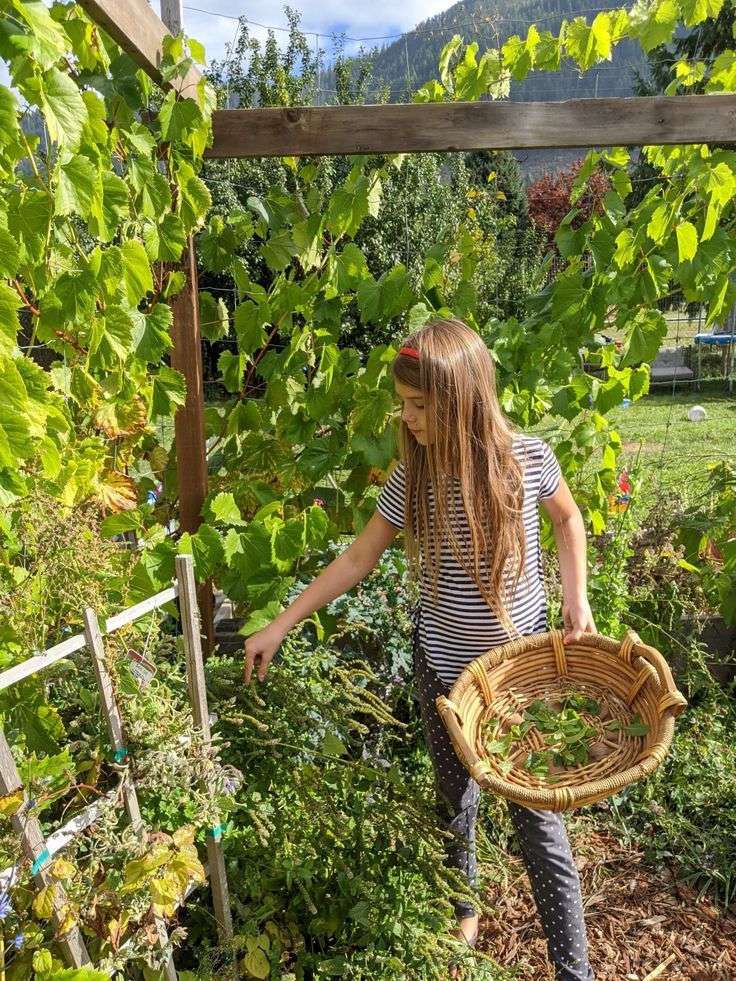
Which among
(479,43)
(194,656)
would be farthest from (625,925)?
(479,43)

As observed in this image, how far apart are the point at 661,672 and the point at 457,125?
1438 mm

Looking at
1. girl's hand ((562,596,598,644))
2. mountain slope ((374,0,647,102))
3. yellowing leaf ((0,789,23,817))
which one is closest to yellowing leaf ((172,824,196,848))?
yellowing leaf ((0,789,23,817))

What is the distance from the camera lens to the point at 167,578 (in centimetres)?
194

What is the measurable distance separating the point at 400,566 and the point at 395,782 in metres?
0.93

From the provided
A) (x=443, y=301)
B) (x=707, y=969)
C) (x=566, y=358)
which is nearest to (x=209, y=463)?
(x=443, y=301)

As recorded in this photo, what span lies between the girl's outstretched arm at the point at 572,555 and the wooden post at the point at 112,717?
962 mm

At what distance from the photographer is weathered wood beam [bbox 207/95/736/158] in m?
2.07

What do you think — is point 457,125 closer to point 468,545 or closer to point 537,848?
point 468,545

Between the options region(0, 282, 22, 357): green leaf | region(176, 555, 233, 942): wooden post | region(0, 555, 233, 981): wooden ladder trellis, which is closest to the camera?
region(0, 282, 22, 357): green leaf

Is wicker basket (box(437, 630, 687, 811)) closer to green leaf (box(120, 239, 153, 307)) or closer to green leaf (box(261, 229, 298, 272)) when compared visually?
green leaf (box(120, 239, 153, 307))

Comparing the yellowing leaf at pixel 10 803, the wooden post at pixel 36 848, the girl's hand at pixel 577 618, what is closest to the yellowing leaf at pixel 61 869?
the wooden post at pixel 36 848

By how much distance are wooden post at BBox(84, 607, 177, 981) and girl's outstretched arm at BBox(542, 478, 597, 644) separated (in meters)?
0.96

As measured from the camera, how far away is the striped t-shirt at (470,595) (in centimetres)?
172

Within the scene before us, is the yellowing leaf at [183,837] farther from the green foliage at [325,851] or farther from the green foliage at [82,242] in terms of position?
the green foliage at [82,242]
